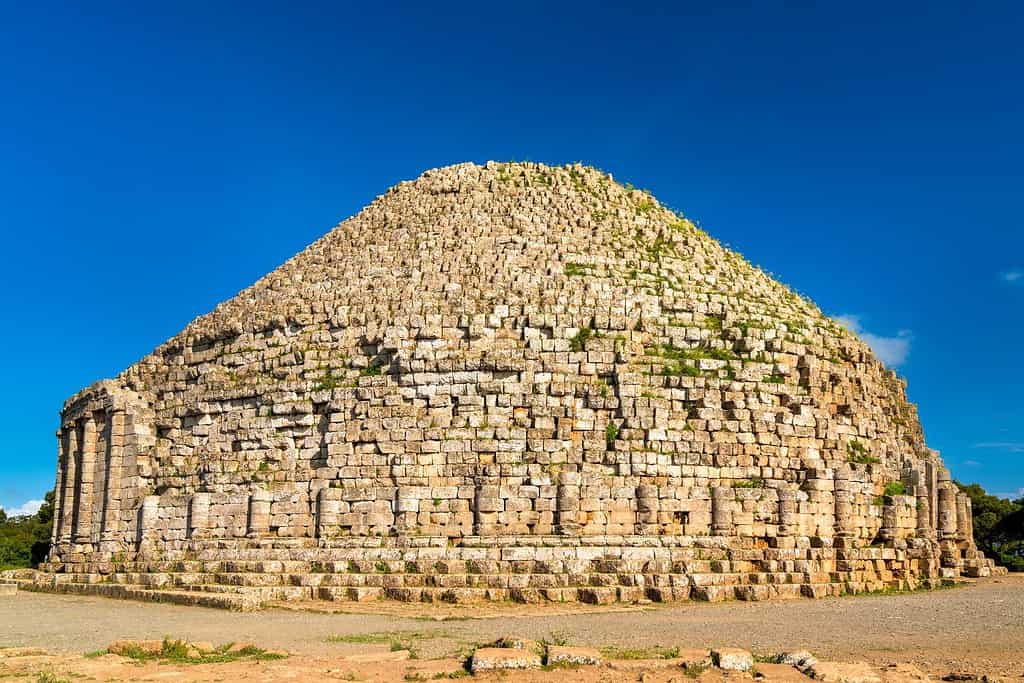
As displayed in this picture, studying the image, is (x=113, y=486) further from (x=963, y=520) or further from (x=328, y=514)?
(x=963, y=520)

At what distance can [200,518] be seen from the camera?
24203mm

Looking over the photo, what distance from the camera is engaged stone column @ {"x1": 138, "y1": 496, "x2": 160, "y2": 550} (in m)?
25.2

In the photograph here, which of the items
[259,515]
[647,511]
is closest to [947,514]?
[647,511]

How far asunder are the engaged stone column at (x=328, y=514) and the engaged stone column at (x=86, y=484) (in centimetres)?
878

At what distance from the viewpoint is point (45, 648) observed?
13.9m

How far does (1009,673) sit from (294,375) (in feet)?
60.5

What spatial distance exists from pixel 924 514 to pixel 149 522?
2020 cm

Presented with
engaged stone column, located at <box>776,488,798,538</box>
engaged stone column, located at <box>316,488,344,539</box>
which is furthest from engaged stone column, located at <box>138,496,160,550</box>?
engaged stone column, located at <box>776,488,798,538</box>

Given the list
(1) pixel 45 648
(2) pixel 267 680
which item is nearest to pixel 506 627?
(2) pixel 267 680

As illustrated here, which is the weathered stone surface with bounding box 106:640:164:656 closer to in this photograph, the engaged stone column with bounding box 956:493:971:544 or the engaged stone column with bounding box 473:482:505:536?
the engaged stone column with bounding box 473:482:505:536

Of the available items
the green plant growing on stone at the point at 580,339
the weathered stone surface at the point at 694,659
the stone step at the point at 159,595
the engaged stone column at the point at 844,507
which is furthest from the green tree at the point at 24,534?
the weathered stone surface at the point at 694,659

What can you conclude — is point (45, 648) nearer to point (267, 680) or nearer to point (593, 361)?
point (267, 680)

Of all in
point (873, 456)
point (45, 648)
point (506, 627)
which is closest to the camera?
point (45, 648)

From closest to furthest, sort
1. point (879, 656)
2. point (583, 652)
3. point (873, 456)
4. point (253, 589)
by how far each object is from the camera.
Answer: point (583, 652) < point (879, 656) < point (253, 589) < point (873, 456)
